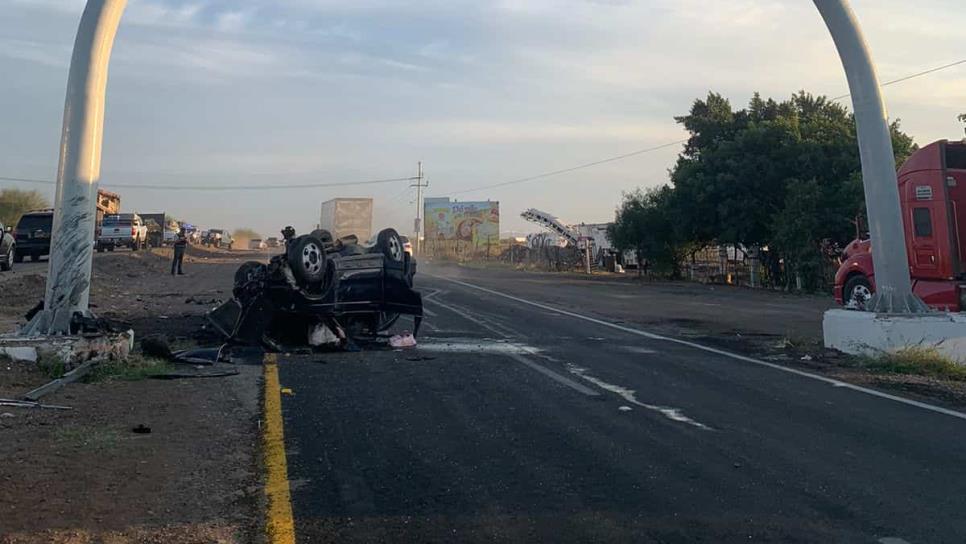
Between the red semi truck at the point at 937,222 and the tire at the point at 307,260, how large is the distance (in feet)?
33.5

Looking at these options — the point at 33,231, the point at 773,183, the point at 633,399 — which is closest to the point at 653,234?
the point at 773,183

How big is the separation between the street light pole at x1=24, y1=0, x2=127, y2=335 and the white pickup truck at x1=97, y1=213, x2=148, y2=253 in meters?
37.5

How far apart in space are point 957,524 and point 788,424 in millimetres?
2486

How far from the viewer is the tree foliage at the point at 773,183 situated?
94.5 ft

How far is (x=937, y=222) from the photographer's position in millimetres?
15125

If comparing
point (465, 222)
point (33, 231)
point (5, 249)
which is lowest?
point (5, 249)

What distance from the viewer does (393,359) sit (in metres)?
10.6

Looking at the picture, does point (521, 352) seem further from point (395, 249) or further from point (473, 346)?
point (395, 249)

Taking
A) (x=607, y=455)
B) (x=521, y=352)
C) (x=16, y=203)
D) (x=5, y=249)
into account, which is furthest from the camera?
(x=16, y=203)

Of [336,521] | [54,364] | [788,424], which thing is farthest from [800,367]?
[54,364]

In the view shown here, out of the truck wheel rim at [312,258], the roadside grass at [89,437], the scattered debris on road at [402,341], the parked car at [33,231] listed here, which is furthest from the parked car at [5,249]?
the roadside grass at [89,437]

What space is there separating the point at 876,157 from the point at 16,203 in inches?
2981

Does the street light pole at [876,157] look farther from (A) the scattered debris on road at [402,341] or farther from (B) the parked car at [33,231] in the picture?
(B) the parked car at [33,231]

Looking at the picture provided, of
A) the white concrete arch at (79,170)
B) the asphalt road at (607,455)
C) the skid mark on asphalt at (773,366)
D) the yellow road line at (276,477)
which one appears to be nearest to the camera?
the yellow road line at (276,477)
